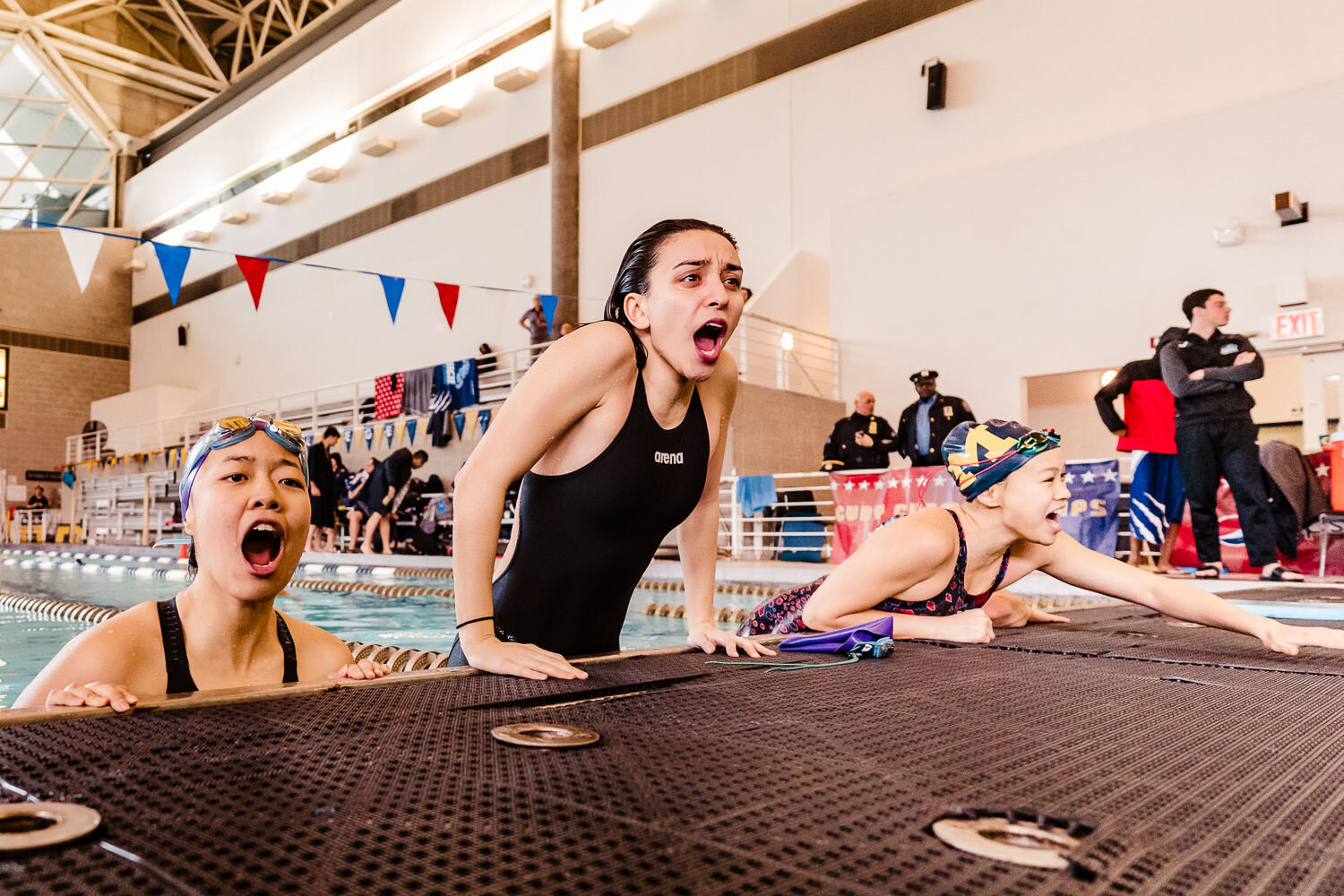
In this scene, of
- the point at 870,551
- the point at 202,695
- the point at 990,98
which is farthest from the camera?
the point at 990,98

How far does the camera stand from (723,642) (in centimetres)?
202

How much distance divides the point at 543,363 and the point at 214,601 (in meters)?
0.76

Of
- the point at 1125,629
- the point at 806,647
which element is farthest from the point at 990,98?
the point at 806,647

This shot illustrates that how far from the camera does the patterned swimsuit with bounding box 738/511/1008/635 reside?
254 cm

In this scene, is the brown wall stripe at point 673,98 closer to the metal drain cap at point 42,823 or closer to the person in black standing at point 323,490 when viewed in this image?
the person in black standing at point 323,490

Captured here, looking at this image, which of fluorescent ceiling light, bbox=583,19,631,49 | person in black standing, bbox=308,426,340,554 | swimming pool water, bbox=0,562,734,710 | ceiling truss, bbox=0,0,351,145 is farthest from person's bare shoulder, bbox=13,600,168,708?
ceiling truss, bbox=0,0,351,145

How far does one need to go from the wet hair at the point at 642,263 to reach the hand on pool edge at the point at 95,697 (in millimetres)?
999

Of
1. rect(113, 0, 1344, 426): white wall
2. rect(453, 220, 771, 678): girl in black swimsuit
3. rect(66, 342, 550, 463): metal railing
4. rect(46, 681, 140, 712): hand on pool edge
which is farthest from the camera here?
rect(66, 342, 550, 463): metal railing

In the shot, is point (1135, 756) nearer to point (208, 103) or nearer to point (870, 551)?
point (870, 551)

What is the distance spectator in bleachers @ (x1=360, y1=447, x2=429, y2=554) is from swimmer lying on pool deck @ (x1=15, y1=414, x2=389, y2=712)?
31.8 ft

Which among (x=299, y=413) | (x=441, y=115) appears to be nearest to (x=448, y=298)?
(x=441, y=115)

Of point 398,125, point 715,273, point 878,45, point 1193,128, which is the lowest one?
point 715,273

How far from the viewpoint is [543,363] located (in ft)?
5.65

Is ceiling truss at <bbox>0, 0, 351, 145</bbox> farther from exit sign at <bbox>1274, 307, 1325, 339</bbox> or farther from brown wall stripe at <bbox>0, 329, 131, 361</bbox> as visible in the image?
exit sign at <bbox>1274, 307, 1325, 339</bbox>
